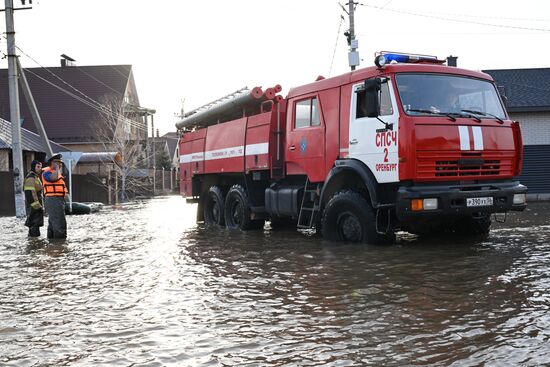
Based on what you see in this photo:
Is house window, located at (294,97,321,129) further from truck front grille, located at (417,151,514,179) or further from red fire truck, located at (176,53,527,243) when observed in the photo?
truck front grille, located at (417,151,514,179)

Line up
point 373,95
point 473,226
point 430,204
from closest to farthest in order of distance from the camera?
point 430,204 < point 373,95 < point 473,226

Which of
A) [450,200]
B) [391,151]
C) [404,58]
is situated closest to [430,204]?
[450,200]

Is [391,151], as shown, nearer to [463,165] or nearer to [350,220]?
[463,165]

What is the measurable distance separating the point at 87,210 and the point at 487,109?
1874cm

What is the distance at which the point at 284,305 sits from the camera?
221 inches

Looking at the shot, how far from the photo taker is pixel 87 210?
24.1m

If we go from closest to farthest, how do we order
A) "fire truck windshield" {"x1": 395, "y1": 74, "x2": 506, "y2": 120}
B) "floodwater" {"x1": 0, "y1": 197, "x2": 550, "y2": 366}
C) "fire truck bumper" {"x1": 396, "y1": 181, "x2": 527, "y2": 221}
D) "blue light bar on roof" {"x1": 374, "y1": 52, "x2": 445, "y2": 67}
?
"floodwater" {"x1": 0, "y1": 197, "x2": 550, "y2": 366}, "fire truck bumper" {"x1": 396, "y1": 181, "x2": 527, "y2": 221}, "fire truck windshield" {"x1": 395, "y1": 74, "x2": 506, "y2": 120}, "blue light bar on roof" {"x1": 374, "y1": 52, "x2": 445, "y2": 67}

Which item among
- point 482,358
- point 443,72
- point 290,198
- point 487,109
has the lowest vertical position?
point 482,358

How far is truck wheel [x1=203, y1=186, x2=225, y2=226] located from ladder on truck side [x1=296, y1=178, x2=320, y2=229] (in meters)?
3.69

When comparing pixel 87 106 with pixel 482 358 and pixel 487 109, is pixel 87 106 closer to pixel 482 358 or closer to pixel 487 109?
pixel 487 109

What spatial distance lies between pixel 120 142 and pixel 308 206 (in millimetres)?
30832

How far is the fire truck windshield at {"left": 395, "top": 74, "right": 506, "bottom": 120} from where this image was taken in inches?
336

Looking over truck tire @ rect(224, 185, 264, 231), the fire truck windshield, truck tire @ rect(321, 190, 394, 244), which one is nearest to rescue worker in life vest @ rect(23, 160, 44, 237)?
truck tire @ rect(224, 185, 264, 231)

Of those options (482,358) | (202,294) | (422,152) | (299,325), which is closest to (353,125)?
(422,152)
